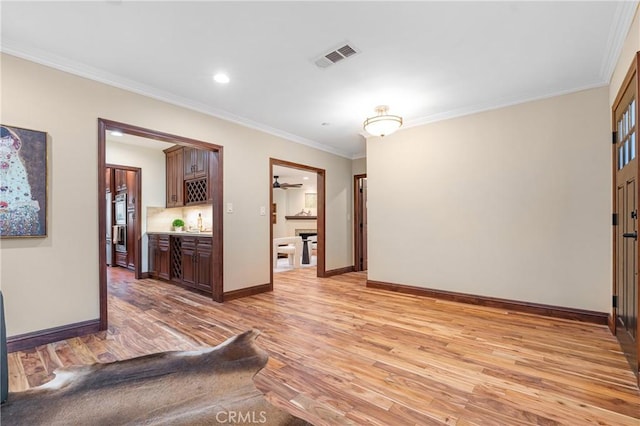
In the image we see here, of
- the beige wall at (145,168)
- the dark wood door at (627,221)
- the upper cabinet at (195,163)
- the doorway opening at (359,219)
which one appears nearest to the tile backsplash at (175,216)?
the beige wall at (145,168)

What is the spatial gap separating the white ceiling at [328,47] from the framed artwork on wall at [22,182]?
0.75 m

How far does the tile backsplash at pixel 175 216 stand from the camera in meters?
6.10

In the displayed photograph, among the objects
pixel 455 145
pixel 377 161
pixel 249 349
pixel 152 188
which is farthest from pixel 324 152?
pixel 249 349

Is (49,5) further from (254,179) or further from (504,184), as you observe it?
(504,184)

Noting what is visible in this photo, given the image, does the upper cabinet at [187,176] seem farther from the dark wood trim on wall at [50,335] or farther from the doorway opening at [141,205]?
the dark wood trim on wall at [50,335]

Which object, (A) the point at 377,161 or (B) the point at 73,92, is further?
(A) the point at 377,161

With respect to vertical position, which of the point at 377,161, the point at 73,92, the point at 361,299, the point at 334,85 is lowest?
the point at 361,299

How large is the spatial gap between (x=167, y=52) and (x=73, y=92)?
3.57 ft

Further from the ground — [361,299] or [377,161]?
[377,161]

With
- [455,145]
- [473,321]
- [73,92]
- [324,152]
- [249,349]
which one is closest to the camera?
[249,349]

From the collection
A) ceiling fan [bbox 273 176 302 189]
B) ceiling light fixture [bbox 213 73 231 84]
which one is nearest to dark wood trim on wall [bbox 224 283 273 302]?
ceiling light fixture [bbox 213 73 231 84]

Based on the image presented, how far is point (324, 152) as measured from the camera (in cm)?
603

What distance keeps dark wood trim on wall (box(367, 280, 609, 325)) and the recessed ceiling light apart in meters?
3.72

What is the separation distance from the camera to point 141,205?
594cm
